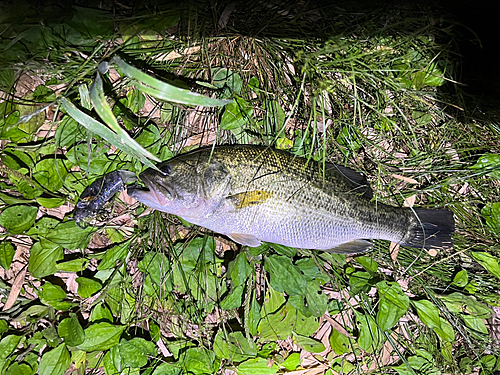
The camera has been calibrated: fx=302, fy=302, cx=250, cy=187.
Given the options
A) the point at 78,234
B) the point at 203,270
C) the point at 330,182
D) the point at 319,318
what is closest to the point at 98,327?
the point at 78,234

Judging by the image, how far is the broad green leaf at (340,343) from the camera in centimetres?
225

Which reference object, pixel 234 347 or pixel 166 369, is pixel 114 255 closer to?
pixel 166 369

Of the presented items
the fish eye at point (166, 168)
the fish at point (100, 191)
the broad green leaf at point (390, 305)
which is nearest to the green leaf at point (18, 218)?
the fish at point (100, 191)

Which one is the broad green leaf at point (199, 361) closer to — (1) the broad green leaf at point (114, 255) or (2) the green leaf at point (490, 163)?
(1) the broad green leaf at point (114, 255)

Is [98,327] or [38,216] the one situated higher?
[38,216]

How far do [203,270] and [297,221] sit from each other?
0.72m

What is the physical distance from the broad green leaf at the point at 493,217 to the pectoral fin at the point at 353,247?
3.49 ft

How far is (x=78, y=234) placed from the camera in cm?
197

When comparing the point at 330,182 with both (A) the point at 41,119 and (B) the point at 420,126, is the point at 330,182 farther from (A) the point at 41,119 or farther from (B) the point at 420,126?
(A) the point at 41,119

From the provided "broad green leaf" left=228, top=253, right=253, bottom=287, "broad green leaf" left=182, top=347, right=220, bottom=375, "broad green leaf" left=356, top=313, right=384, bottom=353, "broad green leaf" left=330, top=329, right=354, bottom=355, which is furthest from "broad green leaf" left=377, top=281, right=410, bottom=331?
"broad green leaf" left=182, top=347, right=220, bottom=375

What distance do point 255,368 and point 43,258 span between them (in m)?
1.61

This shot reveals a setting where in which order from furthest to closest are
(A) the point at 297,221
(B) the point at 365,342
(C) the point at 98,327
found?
(B) the point at 365,342 < (C) the point at 98,327 < (A) the point at 297,221

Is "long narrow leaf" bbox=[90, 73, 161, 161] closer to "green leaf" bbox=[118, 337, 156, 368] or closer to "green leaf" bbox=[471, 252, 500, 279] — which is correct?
"green leaf" bbox=[118, 337, 156, 368]

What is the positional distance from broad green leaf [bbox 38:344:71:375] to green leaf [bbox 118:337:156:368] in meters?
0.34
